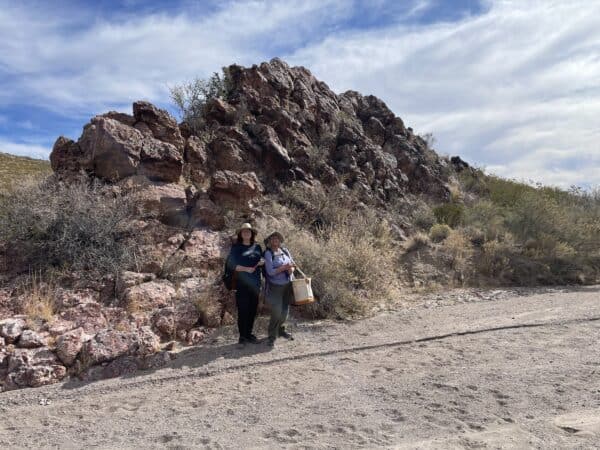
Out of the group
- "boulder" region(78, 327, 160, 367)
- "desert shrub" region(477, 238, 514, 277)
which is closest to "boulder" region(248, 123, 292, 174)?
"desert shrub" region(477, 238, 514, 277)

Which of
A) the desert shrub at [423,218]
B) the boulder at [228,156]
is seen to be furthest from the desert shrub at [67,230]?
the desert shrub at [423,218]

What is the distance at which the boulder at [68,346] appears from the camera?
5.52 meters

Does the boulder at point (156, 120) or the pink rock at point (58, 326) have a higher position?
the boulder at point (156, 120)

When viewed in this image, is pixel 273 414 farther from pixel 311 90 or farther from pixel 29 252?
pixel 311 90

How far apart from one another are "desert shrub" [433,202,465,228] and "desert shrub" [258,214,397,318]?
451 cm

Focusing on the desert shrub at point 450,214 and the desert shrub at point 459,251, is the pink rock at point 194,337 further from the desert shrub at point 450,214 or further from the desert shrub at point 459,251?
the desert shrub at point 450,214

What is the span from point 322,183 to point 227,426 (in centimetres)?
971

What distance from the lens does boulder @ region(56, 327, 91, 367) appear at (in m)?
5.52

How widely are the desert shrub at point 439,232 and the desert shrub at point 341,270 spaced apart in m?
3.04

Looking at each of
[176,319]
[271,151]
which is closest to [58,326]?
[176,319]

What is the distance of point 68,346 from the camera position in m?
5.57

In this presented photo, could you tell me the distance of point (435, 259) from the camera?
1121 centimetres

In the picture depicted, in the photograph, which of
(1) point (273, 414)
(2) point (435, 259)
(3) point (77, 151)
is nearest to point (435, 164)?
(2) point (435, 259)

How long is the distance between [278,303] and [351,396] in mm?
2042
